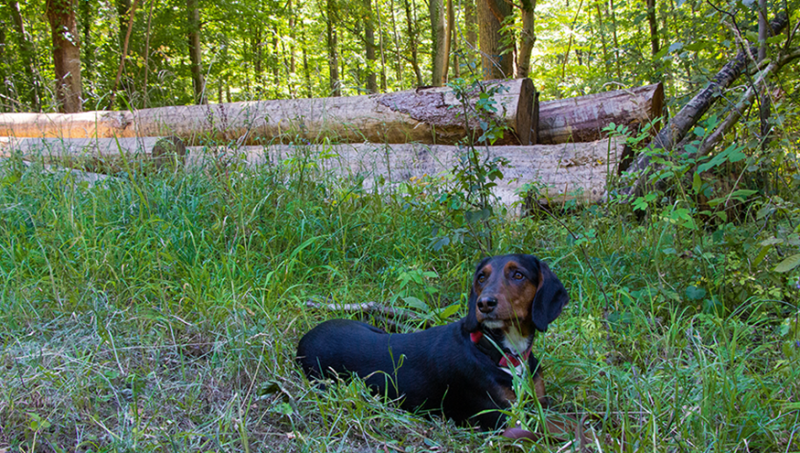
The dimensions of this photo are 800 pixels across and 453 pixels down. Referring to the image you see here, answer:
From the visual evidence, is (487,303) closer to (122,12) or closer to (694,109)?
(694,109)

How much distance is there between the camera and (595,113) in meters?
5.61

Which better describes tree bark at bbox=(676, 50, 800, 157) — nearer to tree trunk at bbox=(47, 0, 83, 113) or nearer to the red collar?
the red collar

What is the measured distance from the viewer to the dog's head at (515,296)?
202 centimetres

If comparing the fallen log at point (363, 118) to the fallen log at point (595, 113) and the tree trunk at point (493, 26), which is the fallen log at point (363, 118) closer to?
the fallen log at point (595, 113)

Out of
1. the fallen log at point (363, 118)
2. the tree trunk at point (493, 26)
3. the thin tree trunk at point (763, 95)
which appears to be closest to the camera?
the thin tree trunk at point (763, 95)

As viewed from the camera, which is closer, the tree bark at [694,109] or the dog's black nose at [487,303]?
the dog's black nose at [487,303]

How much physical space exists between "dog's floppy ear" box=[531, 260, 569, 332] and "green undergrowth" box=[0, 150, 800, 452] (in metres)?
0.35

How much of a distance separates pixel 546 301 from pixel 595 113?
415cm

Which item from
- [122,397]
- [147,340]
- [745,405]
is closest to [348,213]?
[147,340]

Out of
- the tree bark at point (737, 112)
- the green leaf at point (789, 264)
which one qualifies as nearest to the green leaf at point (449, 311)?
the green leaf at point (789, 264)

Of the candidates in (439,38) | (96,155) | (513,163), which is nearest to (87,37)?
(439,38)

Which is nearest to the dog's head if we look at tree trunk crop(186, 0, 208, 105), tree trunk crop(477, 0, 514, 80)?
tree trunk crop(477, 0, 514, 80)

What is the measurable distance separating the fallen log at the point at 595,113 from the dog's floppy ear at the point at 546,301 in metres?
3.41

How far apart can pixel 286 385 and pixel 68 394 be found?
0.88 meters
